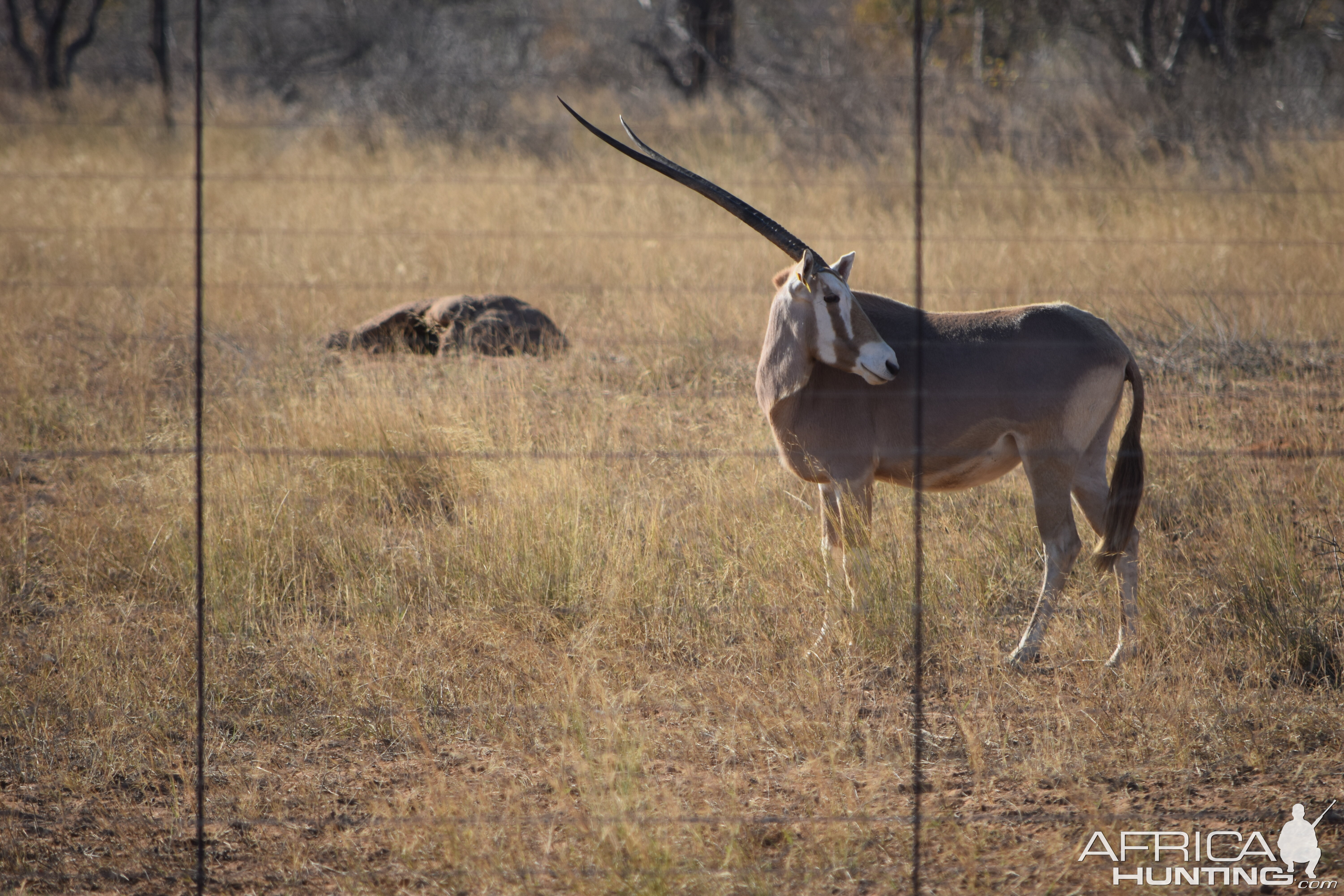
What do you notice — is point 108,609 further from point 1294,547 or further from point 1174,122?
point 1174,122

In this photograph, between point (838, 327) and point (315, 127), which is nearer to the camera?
point (838, 327)

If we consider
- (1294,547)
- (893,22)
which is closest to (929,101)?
(893,22)

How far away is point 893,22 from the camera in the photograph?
15.2 meters

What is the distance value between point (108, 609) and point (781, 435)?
8.26 ft

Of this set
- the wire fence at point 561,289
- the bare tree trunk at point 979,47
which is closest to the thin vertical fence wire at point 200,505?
the wire fence at point 561,289

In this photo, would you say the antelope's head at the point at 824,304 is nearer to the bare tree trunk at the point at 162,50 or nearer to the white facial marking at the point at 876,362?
the white facial marking at the point at 876,362

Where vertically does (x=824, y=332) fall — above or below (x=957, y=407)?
above

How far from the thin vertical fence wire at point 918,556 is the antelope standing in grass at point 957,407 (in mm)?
78

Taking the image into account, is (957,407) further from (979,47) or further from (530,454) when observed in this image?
(979,47)

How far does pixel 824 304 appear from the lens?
147 inches

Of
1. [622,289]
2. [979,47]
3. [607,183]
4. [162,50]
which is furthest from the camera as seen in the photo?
[979,47]

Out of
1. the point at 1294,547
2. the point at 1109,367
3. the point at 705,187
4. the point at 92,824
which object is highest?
the point at 705,187

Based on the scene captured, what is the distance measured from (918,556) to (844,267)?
4.46ft

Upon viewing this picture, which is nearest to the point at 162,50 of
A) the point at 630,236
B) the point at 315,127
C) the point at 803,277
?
the point at 315,127
